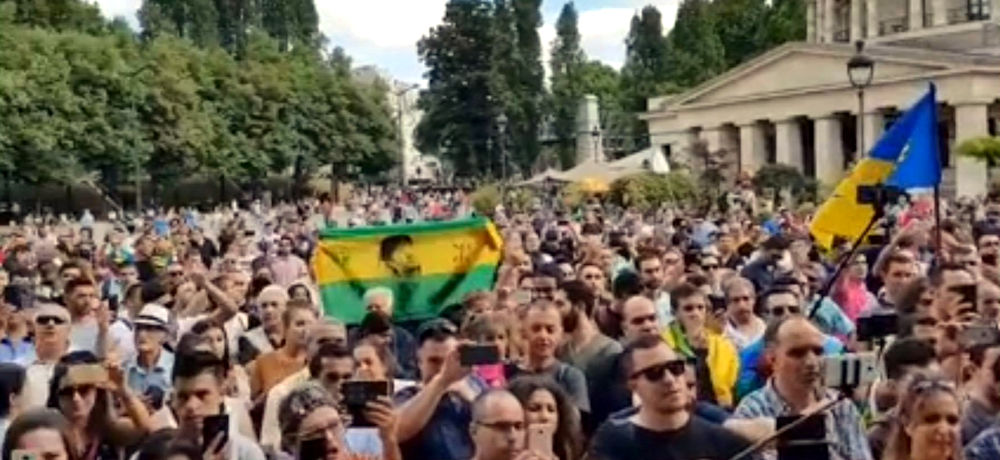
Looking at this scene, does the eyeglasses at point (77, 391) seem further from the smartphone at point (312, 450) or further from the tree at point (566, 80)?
the tree at point (566, 80)

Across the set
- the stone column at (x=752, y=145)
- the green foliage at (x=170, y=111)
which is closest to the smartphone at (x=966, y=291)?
the green foliage at (x=170, y=111)

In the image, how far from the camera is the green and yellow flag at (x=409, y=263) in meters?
11.9

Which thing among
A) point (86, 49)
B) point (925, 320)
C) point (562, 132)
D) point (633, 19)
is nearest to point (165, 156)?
point (86, 49)

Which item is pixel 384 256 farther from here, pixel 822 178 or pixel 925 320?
pixel 822 178

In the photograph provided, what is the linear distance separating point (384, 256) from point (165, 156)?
60747 millimetres

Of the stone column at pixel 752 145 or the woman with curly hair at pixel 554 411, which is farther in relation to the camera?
the stone column at pixel 752 145

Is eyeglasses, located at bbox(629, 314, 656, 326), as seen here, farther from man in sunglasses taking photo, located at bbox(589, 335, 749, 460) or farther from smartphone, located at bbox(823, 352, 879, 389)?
smartphone, located at bbox(823, 352, 879, 389)

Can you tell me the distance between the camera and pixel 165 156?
71.6 m

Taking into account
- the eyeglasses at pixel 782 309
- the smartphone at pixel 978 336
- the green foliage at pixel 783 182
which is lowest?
the green foliage at pixel 783 182

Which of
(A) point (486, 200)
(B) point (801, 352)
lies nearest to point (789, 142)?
(A) point (486, 200)

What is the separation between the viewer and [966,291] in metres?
8.83

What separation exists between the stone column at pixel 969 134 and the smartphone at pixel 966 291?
53693mm

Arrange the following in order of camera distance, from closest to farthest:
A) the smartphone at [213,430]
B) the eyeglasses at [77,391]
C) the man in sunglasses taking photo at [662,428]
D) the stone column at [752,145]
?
the man in sunglasses taking photo at [662,428] → the smartphone at [213,430] → the eyeglasses at [77,391] → the stone column at [752,145]

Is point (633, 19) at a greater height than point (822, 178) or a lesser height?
greater
